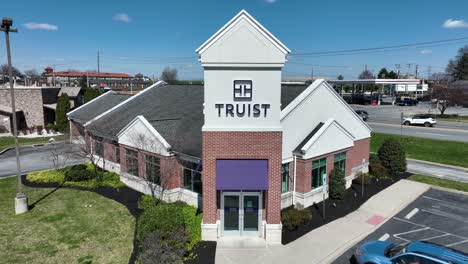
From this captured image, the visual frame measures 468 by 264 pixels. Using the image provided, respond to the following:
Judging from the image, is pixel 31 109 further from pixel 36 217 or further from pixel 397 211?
pixel 397 211

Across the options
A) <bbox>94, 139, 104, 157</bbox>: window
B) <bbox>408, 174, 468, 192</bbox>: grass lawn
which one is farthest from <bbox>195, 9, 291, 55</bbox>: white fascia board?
<bbox>408, 174, 468, 192</bbox>: grass lawn

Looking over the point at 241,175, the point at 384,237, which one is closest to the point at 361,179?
the point at 384,237

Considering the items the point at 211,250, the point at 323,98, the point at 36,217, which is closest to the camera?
the point at 211,250

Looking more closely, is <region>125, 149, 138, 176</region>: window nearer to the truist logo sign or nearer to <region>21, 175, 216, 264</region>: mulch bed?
<region>21, 175, 216, 264</region>: mulch bed

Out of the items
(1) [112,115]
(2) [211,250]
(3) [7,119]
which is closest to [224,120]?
(2) [211,250]

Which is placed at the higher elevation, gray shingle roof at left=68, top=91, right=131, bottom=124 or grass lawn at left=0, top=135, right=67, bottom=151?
gray shingle roof at left=68, top=91, right=131, bottom=124

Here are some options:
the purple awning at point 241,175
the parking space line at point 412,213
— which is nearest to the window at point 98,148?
the purple awning at point 241,175
